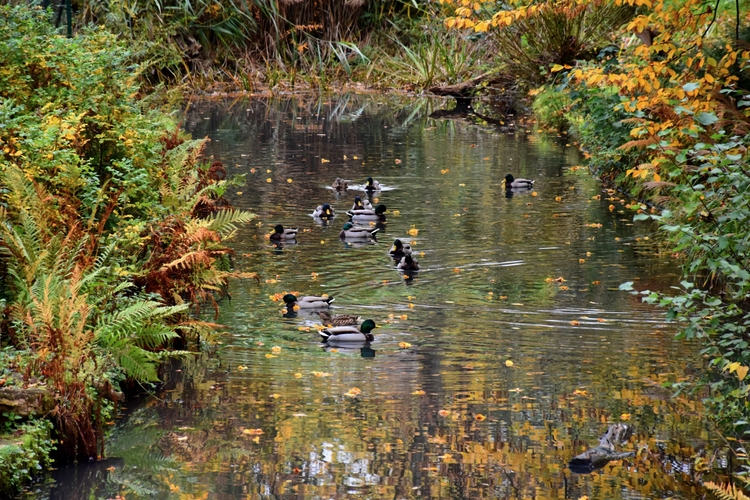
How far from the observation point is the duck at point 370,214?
13852 mm

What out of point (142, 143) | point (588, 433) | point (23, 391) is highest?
point (142, 143)

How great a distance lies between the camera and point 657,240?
12.6m

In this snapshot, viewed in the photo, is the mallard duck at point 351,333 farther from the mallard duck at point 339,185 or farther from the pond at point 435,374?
the mallard duck at point 339,185

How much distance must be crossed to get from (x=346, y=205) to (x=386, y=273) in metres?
3.97

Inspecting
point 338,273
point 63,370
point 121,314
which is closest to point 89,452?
point 63,370

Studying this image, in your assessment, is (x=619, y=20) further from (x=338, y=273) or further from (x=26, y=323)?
(x=26, y=323)

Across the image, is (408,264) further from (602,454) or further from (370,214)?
(602,454)

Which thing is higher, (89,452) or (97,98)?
(97,98)

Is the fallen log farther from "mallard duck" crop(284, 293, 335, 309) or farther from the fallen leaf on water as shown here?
"mallard duck" crop(284, 293, 335, 309)

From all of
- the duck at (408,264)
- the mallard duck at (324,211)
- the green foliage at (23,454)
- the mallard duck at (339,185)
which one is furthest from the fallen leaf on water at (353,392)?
the mallard duck at (339,185)

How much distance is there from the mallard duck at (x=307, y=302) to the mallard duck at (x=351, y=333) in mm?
752

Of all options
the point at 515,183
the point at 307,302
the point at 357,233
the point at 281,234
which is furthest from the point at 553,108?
the point at 307,302

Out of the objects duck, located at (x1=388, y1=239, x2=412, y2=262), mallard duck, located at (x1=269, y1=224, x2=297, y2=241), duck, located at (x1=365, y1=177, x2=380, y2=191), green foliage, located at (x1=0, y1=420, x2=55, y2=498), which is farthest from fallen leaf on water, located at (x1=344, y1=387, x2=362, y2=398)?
duck, located at (x1=365, y1=177, x2=380, y2=191)

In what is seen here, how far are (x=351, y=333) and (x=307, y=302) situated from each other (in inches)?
40.6
